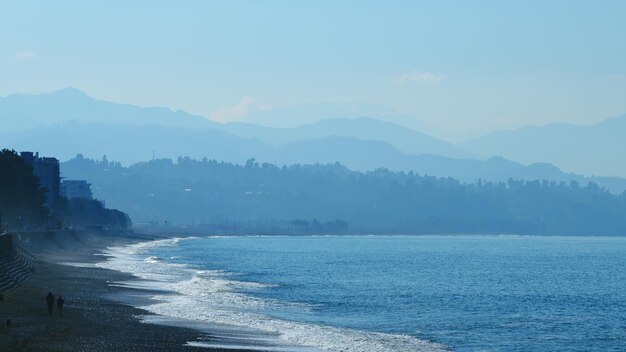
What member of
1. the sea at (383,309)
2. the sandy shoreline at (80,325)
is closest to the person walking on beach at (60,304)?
the sandy shoreline at (80,325)

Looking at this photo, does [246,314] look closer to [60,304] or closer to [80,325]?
[60,304]

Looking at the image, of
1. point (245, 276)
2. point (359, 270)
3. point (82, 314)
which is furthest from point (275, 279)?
point (82, 314)

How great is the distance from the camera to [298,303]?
82.2 metres

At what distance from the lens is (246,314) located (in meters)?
70.0

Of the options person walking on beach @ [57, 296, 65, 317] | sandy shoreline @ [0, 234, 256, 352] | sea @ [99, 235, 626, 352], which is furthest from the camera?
person walking on beach @ [57, 296, 65, 317]

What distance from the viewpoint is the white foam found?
184 ft

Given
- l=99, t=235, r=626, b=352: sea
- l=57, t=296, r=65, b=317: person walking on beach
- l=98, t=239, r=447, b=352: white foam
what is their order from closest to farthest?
1. l=98, t=239, r=447, b=352: white foam
2. l=99, t=235, r=626, b=352: sea
3. l=57, t=296, r=65, b=317: person walking on beach

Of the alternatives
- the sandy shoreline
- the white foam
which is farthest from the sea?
the sandy shoreline

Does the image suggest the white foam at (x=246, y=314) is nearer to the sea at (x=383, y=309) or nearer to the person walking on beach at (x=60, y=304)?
the sea at (x=383, y=309)

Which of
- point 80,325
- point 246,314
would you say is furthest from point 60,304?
point 246,314

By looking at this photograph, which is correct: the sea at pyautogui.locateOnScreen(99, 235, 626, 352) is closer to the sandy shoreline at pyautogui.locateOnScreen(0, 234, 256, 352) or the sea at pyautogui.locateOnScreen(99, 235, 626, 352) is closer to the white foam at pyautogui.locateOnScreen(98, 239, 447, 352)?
the white foam at pyautogui.locateOnScreen(98, 239, 447, 352)

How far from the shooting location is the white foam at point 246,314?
184 feet

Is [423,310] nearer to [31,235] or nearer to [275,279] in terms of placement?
[275,279]

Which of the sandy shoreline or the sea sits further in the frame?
the sea
